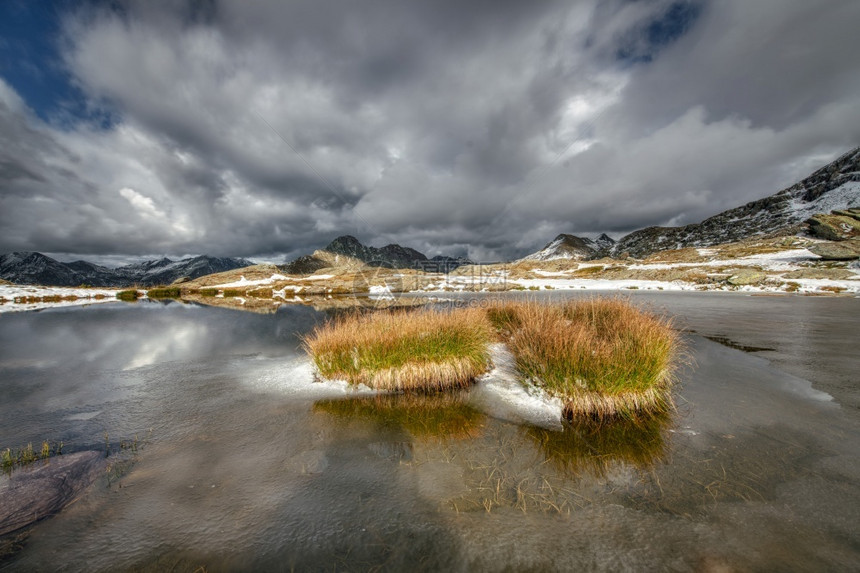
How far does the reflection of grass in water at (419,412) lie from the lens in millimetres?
6043

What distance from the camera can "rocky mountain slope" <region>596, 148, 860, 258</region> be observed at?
5556 inches

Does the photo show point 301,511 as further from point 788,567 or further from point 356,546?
point 788,567

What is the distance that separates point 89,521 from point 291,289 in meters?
65.9

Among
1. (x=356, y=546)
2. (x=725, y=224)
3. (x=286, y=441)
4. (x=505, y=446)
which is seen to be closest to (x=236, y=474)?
(x=286, y=441)

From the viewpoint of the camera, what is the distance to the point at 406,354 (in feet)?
27.8

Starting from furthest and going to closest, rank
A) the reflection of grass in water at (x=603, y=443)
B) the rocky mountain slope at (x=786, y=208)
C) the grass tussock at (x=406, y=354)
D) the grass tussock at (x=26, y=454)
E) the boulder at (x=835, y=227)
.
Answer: the rocky mountain slope at (x=786, y=208) → the boulder at (x=835, y=227) → the grass tussock at (x=406, y=354) → the grass tussock at (x=26, y=454) → the reflection of grass in water at (x=603, y=443)

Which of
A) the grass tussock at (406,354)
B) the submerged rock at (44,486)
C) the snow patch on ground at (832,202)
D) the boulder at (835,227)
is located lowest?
the submerged rock at (44,486)

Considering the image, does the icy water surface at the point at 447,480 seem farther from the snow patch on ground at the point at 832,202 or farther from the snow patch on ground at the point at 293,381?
the snow patch on ground at the point at 832,202

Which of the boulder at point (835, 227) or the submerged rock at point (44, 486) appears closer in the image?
the submerged rock at point (44, 486)

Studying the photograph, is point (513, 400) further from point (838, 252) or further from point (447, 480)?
point (838, 252)

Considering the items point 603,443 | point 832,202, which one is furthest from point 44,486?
point 832,202

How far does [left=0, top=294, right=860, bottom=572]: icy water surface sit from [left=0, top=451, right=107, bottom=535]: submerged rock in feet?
0.84

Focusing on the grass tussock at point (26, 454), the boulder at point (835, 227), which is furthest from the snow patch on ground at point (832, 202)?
the grass tussock at point (26, 454)

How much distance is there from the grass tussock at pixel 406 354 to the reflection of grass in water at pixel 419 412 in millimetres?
505
